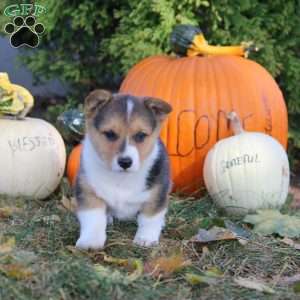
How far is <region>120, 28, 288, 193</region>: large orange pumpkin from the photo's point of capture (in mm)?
4887

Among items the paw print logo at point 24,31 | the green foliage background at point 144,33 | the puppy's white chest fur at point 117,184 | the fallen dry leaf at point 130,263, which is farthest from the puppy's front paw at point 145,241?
the paw print logo at point 24,31

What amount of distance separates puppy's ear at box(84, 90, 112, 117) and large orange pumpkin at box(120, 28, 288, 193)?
144cm

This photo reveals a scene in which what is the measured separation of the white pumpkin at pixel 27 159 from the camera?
456 centimetres

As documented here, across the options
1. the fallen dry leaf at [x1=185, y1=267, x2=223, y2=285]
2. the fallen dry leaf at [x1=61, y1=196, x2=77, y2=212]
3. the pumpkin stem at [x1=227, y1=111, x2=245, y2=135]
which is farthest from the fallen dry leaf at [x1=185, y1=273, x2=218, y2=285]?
the pumpkin stem at [x1=227, y1=111, x2=245, y2=135]

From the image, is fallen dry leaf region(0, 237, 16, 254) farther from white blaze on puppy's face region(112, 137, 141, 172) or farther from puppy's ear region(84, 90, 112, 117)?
puppy's ear region(84, 90, 112, 117)

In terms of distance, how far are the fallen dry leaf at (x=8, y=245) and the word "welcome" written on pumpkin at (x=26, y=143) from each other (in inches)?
47.6

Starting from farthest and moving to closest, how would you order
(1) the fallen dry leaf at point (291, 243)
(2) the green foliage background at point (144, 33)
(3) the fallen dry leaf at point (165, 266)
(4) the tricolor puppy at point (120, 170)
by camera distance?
(2) the green foliage background at point (144, 33), (1) the fallen dry leaf at point (291, 243), (4) the tricolor puppy at point (120, 170), (3) the fallen dry leaf at point (165, 266)

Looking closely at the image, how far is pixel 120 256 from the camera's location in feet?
11.0

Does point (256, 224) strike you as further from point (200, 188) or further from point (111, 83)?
point (111, 83)

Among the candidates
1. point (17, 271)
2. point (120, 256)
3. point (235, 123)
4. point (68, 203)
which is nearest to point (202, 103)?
point (235, 123)

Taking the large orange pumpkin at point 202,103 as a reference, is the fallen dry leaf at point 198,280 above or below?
below

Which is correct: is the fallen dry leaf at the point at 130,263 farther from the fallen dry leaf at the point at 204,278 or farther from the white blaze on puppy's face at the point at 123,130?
the white blaze on puppy's face at the point at 123,130

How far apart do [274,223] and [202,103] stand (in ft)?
4.13

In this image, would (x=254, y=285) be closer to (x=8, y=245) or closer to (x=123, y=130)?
(x=123, y=130)
